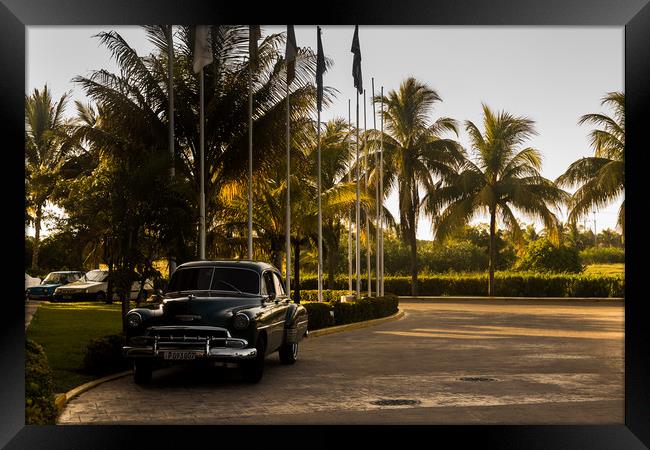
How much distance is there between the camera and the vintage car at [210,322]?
38.2 ft

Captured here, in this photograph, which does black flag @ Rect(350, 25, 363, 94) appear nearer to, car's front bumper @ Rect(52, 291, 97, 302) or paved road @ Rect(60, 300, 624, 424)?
paved road @ Rect(60, 300, 624, 424)

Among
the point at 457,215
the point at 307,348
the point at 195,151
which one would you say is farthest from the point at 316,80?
the point at 457,215

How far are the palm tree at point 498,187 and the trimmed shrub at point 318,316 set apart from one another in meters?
22.6

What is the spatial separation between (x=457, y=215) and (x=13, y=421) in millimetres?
37514

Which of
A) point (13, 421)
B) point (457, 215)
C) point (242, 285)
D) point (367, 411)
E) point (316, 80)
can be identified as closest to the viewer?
point (13, 421)

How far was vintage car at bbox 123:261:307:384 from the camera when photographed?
11.6 meters

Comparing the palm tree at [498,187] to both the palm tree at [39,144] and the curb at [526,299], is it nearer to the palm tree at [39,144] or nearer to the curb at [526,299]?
the curb at [526,299]

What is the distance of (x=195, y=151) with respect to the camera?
78.1 ft

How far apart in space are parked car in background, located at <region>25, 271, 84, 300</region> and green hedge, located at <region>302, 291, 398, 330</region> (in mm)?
16086

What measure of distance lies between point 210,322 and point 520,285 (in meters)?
38.1

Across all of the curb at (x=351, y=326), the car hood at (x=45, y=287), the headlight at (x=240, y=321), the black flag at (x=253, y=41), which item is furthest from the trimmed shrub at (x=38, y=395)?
the car hood at (x=45, y=287)

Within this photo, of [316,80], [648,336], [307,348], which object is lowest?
[307,348]
